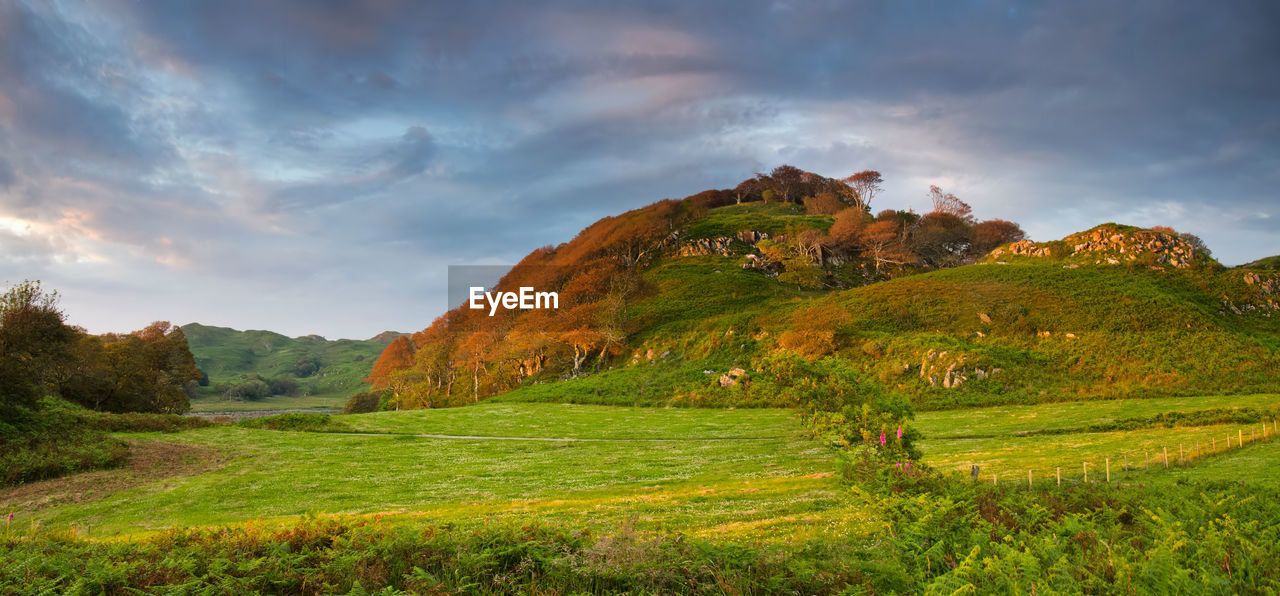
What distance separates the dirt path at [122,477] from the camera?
733 inches

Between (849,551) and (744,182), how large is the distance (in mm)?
169235

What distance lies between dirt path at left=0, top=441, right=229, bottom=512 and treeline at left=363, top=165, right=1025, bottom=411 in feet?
139

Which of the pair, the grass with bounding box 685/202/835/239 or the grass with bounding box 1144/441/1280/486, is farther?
the grass with bounding box 685/202/835/239

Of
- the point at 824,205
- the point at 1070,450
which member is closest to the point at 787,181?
the point at 824,205

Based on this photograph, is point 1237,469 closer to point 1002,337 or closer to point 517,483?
point 517,483

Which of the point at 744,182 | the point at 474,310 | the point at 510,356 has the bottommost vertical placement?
the point at 510,356

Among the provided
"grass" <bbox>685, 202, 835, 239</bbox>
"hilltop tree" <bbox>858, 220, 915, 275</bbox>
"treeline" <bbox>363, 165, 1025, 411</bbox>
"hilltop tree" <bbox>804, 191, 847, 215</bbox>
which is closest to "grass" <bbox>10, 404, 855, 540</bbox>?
"treeline" <bbox>363, 165, 1025, 411</bbox>

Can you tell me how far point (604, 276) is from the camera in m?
85.3

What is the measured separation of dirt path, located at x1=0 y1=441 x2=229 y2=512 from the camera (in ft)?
61.1

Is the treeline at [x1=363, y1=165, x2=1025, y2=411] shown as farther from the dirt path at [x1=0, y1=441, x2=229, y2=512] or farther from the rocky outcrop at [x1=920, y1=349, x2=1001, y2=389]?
the dirt path at [x1=0, y1=441, x2=229, y2=512]

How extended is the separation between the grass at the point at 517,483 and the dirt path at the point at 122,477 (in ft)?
2.57

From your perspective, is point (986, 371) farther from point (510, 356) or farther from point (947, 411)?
point (510, 356)

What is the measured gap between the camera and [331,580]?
302 inches

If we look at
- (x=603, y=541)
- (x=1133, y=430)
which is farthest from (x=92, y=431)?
(x=1133, y=430)
